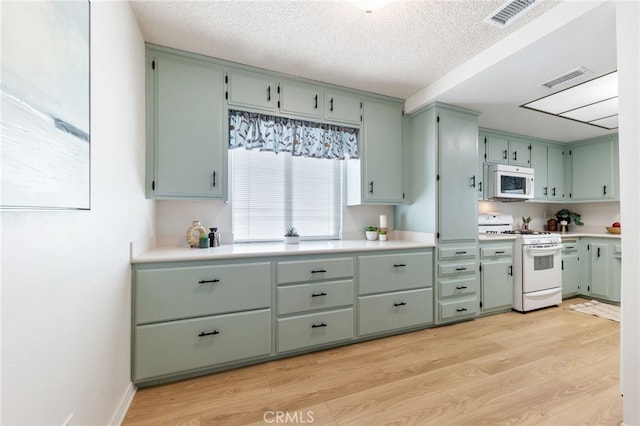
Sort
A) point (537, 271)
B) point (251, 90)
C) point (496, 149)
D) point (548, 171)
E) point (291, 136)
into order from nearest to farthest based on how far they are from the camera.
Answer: point (251, 90) < point (291, 136) < point (537, 271) < point (496, 149) < point (548, 171)

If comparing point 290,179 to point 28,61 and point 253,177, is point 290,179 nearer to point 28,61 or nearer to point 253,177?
point 253,177

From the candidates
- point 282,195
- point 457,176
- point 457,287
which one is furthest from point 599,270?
point 282,195

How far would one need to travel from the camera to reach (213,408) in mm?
1620

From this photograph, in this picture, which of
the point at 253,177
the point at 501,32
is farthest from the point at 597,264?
the point at 253,177

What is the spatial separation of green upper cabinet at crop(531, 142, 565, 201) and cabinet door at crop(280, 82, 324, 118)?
357cm

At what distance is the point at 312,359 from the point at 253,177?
1832 mm

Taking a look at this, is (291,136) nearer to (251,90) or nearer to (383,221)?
(251,90)

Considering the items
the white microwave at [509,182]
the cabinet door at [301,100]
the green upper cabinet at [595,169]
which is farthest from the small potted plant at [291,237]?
the green upper cabinet at [595,169]

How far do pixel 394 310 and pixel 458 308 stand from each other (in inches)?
33.6

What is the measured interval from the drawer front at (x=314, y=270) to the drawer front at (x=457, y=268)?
1107 millimetres

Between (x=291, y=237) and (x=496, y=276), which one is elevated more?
(x=291, y=237)

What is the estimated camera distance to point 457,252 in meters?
2.92

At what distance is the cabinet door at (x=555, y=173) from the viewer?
14.0 ft

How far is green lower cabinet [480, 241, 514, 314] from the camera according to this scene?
310 centimetres
